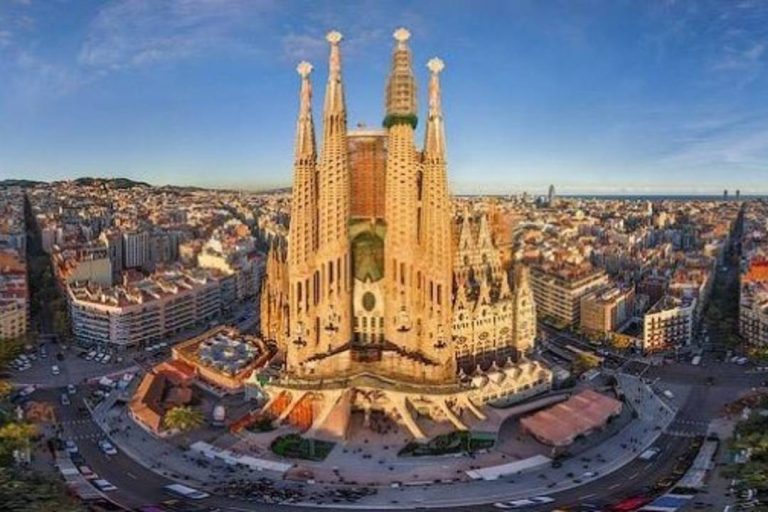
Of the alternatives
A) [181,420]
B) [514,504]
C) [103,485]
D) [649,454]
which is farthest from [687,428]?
[103,485]

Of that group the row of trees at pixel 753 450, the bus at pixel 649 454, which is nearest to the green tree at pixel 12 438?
the bus at pixel 649 454

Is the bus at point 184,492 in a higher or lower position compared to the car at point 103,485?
lower

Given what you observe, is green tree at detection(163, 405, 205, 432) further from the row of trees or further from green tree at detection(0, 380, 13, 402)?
the row of trees

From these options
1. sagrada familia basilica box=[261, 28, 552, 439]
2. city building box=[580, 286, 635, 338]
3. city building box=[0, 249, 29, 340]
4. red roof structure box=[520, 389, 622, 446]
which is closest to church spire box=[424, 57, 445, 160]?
sagrada familia basilica box=[261, 28, 552, 439]

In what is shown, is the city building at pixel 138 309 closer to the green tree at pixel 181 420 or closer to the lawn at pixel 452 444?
the green tree at pixel 181 420

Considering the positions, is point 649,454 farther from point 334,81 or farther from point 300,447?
point 334,81

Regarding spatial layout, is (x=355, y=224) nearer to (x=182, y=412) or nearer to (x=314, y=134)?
(x=314, y=134)

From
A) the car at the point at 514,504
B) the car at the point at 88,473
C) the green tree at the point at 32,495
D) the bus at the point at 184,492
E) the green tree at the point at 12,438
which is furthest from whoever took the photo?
the car at the point at 88,473

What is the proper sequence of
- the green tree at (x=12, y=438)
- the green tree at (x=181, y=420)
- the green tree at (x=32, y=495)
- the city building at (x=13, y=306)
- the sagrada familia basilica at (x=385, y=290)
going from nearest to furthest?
the green tree at (x=32, y=495) → the green tree at (x=12, y=438) → the green tree at (x=181, y=420) → the sagrada familia basilica at (x=385, y=290) → the city building at (x=13, y=306)
